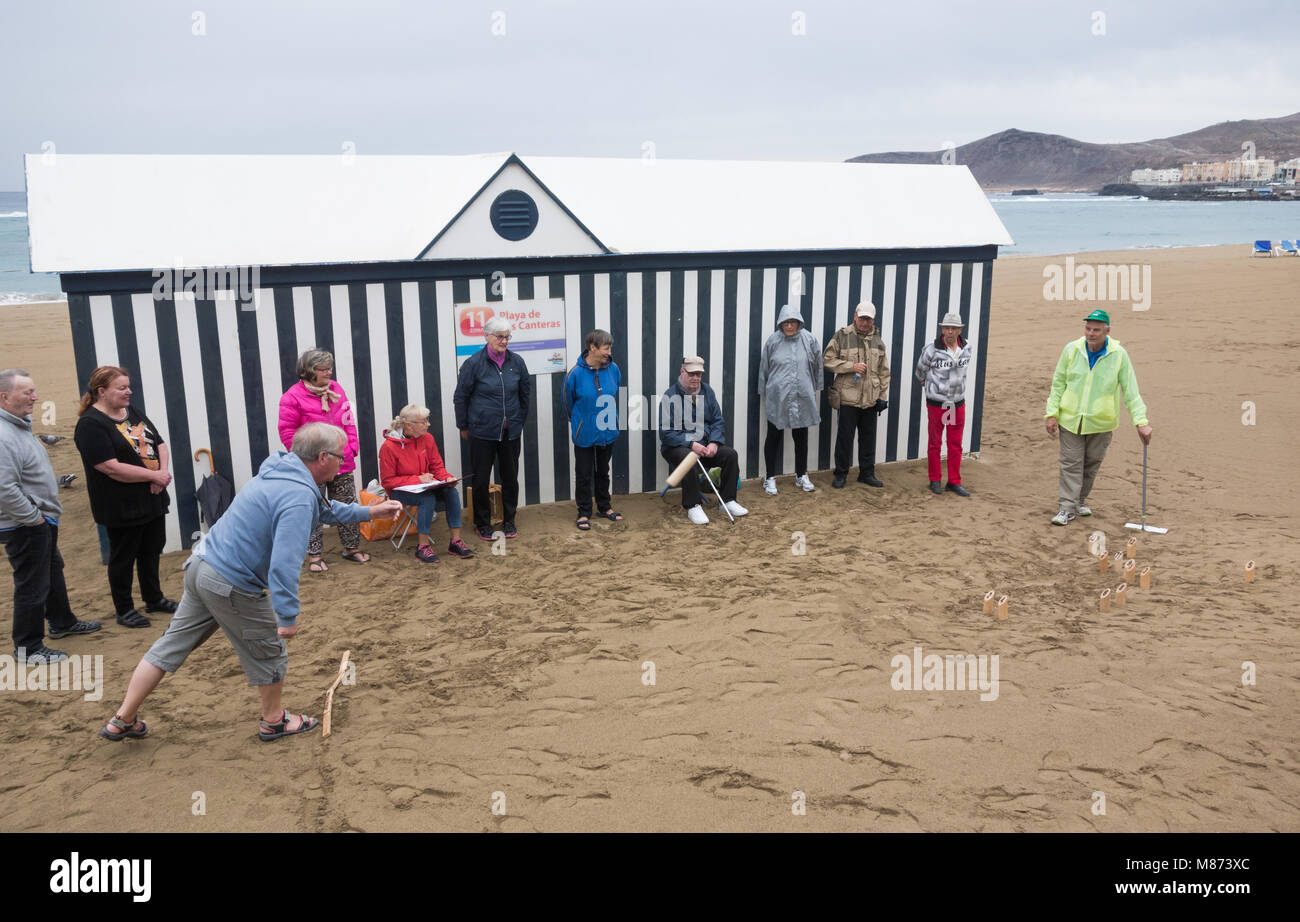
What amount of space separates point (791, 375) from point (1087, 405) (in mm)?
2430

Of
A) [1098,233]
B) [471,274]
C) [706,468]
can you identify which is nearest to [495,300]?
[471,274]

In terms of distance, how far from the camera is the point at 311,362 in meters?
6.23

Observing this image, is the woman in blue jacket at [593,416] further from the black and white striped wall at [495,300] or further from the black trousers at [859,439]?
the black trousers at [859,439]

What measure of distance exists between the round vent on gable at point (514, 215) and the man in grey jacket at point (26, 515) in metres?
3.45

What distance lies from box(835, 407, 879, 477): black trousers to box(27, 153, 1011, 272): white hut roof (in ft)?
5.13

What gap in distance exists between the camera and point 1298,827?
3.70 m

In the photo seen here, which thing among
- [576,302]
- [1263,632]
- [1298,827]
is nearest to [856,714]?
[1298,827]

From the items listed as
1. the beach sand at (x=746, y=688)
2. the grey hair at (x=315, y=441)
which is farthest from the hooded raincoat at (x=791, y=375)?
the grey hair at (x=315, y=441)

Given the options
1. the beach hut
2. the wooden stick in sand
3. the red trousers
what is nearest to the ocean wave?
the beach hut

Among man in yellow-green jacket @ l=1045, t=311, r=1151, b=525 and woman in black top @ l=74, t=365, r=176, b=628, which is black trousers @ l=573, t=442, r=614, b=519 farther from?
man in yellow-green jacket @ l=1045, t=311, r=1151, b=525

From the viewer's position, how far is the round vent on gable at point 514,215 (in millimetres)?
7227

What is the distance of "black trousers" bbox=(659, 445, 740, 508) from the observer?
307 inches

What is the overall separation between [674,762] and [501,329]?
12.2 feet

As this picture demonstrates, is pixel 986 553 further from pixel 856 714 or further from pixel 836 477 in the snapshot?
pixel 856 714
